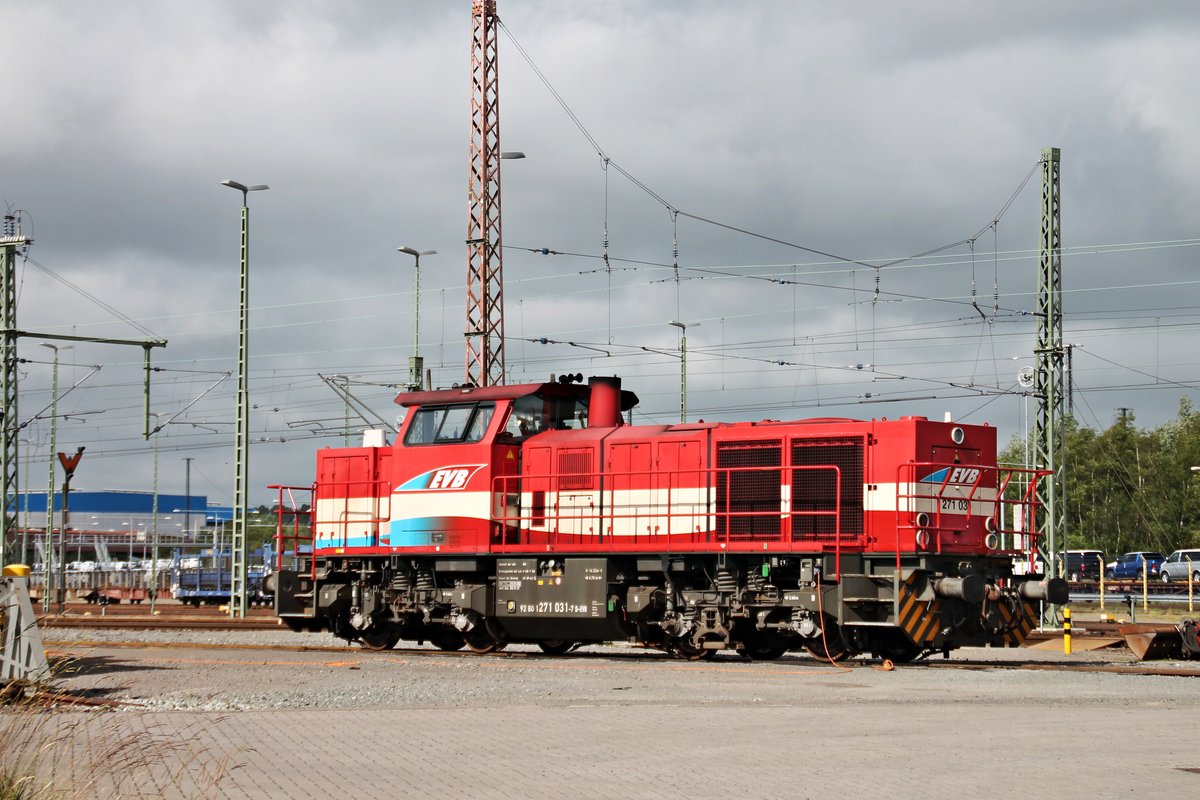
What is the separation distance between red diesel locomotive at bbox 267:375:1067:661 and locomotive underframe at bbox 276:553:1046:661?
3cm

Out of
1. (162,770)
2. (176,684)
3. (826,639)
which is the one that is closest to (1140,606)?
(826,639)

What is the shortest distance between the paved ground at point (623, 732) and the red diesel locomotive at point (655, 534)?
3.21ft

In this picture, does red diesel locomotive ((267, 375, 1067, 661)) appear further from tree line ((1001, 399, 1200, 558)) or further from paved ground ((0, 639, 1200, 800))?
tree line ((1001, 399, 1200, 558))

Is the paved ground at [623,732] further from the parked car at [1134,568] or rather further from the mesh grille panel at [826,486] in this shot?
the parked car at [1134,568]

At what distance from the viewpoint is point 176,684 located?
1566 centimetres

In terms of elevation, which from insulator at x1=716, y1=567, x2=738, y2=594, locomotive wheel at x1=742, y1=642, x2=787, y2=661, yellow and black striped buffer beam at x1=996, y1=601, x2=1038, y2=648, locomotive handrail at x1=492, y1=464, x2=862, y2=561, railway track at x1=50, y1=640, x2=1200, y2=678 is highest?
locomotive handrail at x1=492, y1=464, x2=862, y2=561

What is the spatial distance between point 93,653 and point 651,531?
29.1 ft

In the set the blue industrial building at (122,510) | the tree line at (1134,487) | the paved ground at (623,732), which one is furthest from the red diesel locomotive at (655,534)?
the blue industrial building at (122,510)

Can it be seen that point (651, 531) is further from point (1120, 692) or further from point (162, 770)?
point (162, 770)

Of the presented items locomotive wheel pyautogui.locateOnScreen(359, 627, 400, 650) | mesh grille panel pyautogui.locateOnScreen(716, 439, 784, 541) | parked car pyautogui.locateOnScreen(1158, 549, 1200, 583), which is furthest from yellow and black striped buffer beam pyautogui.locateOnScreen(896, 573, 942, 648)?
parked car pyautogui.locateOnScreen(1158, 549, 1200, 583)

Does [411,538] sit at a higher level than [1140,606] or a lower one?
higher

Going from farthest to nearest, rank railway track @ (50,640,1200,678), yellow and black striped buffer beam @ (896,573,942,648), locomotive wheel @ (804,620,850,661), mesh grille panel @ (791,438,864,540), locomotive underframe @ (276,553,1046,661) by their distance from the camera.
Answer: mesh grille panel @ (791,438,864,540)
locomotive wheel @ (804,620,850,661)
railway track @ (50,640,1200,678)
locomotive underframe @ (276,553,1046,661)
yellow and black striped buffer beam @ (896,573,942,648)

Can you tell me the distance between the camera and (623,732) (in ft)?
37.0

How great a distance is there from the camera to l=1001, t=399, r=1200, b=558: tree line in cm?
7875
